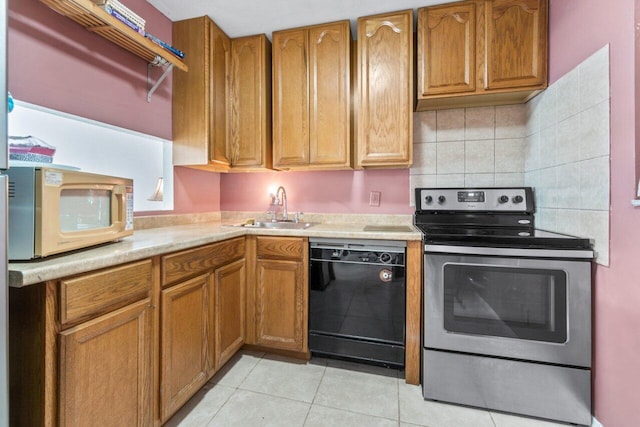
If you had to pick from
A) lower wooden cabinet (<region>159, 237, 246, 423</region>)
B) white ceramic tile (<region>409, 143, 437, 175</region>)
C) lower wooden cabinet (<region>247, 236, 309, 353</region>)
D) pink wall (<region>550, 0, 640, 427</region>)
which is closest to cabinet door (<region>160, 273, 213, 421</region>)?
lower wooden cabinet (<region>159, 237, 246, 423</region>)

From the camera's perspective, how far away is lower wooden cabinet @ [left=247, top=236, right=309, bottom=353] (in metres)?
1.89

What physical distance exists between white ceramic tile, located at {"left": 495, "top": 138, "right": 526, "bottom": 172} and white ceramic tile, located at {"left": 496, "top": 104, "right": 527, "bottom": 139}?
4cm

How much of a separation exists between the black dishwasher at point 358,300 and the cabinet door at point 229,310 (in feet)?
1.51

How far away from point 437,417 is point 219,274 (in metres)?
1.37

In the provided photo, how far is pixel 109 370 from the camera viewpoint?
1049 mm

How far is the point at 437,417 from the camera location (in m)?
1.47

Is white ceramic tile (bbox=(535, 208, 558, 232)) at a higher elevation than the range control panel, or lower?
lower

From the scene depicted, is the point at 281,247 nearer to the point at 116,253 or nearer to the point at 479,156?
the point at 116,253

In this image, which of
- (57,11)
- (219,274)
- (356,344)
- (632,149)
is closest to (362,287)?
(356,344)

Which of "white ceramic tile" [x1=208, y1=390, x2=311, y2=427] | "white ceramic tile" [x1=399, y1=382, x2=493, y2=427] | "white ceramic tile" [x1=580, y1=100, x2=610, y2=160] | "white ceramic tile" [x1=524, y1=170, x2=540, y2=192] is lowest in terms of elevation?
"white ceramic tile" [x1=399, y1=382, x2=493, y2=427]

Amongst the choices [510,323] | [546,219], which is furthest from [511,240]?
[546,219]

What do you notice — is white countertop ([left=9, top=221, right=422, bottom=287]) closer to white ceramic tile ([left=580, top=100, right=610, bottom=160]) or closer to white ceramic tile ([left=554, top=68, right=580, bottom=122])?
white ceramic tile ([left=580, top=100, right=610, bottom=160])

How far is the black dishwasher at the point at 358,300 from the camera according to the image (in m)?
1.74

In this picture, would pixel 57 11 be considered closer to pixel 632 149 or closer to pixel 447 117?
pixel 447 117
